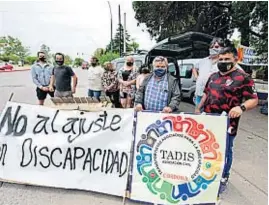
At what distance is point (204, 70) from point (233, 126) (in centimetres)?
133

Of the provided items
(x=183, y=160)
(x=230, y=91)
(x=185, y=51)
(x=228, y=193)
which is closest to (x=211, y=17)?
(x=185, y=51)

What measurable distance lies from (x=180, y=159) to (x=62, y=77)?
383cm

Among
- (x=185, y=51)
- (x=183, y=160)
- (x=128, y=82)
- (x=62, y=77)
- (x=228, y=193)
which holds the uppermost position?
(x=185, y=51)

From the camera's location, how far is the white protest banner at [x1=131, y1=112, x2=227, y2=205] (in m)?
3.38

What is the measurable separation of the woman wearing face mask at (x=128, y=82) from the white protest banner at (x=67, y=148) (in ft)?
9.81

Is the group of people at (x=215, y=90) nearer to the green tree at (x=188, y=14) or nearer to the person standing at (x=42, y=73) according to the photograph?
the person standing at (x=42, y=73)

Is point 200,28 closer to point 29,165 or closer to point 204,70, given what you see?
point 204,70

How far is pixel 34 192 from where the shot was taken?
12.1ft

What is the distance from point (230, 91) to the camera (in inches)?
140

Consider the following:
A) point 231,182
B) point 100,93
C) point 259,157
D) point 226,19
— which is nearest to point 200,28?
point 226,19

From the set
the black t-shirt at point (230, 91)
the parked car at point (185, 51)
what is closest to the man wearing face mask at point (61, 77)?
the black t-shirt at point (230, 91)

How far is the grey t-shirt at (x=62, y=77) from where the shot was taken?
6508 millimetres

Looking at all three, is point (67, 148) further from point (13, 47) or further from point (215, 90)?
point (13, 47)

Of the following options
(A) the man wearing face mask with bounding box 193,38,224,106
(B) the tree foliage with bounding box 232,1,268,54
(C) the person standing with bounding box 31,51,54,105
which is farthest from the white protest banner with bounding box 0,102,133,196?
(B) the tree foliage with bounding box 232,1,268,54
